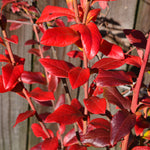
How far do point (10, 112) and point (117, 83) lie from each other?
1.14m

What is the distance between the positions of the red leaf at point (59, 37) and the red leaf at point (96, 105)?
19 cm

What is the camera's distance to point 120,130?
0.36 meters

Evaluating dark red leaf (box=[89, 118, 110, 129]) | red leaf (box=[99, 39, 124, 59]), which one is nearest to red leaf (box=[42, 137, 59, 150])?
dark red leaf (box=[89, 118, 110, 129])

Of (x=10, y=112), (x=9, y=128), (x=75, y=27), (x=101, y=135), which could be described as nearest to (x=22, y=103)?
(x=10, y=112)

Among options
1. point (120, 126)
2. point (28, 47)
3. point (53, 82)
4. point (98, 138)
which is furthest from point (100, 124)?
point (28, 47)

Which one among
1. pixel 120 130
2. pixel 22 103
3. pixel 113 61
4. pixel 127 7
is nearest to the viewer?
pixel 120 130

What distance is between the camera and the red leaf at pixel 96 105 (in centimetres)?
44

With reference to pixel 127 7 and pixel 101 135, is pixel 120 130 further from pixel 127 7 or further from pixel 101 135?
pixel 127 7

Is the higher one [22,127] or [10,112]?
[10,112]

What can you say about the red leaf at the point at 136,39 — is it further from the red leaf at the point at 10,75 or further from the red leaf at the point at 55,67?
the red leaf at the point at 10,75

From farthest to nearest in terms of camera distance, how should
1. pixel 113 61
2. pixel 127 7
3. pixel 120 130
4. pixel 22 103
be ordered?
pixel 22 103 → pixel 127 7 → pixel 113 61 → pixel 120 130

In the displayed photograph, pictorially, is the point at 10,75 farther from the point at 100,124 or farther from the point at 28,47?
the point at 28,47

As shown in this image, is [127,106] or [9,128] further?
[9,128]

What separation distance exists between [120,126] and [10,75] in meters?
0.31
